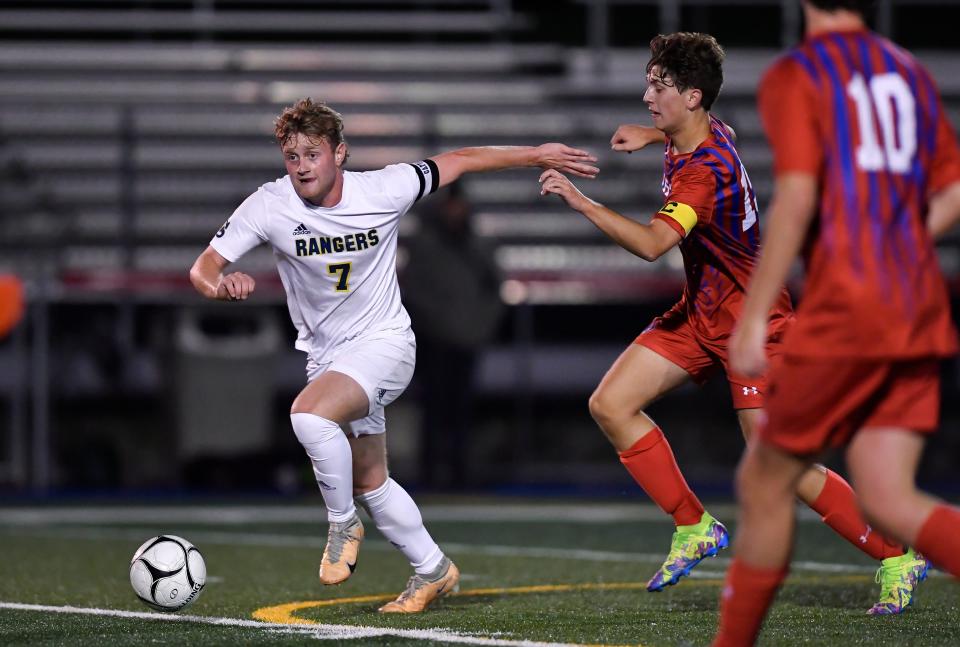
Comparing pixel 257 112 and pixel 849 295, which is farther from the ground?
pixel 849 295

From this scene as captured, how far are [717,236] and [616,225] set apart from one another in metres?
0.69

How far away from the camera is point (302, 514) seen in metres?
10.9

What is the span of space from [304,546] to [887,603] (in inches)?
165

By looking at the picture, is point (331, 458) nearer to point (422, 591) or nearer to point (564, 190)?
point (422, 591)

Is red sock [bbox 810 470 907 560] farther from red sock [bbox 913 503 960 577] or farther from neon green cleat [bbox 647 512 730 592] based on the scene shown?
red sock [bbox 913 503 960 577]

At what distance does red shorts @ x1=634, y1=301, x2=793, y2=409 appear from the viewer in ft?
18.2

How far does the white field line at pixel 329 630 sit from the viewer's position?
457cm

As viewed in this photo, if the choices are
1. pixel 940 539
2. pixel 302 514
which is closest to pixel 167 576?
pixel 940 539

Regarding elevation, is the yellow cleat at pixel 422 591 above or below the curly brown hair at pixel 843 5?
below

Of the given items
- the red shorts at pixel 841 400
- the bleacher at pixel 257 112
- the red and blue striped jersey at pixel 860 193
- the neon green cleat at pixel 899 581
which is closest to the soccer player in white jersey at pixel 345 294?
the neon green cleat at pixel 899 581

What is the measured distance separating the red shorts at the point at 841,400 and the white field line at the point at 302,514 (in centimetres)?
665

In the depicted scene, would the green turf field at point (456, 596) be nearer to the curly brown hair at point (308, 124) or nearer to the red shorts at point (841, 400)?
the red shorts at point (841, 400)

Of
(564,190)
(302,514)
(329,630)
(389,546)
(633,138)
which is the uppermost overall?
(633,138)

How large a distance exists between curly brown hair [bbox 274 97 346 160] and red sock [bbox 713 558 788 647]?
249 centimetres
